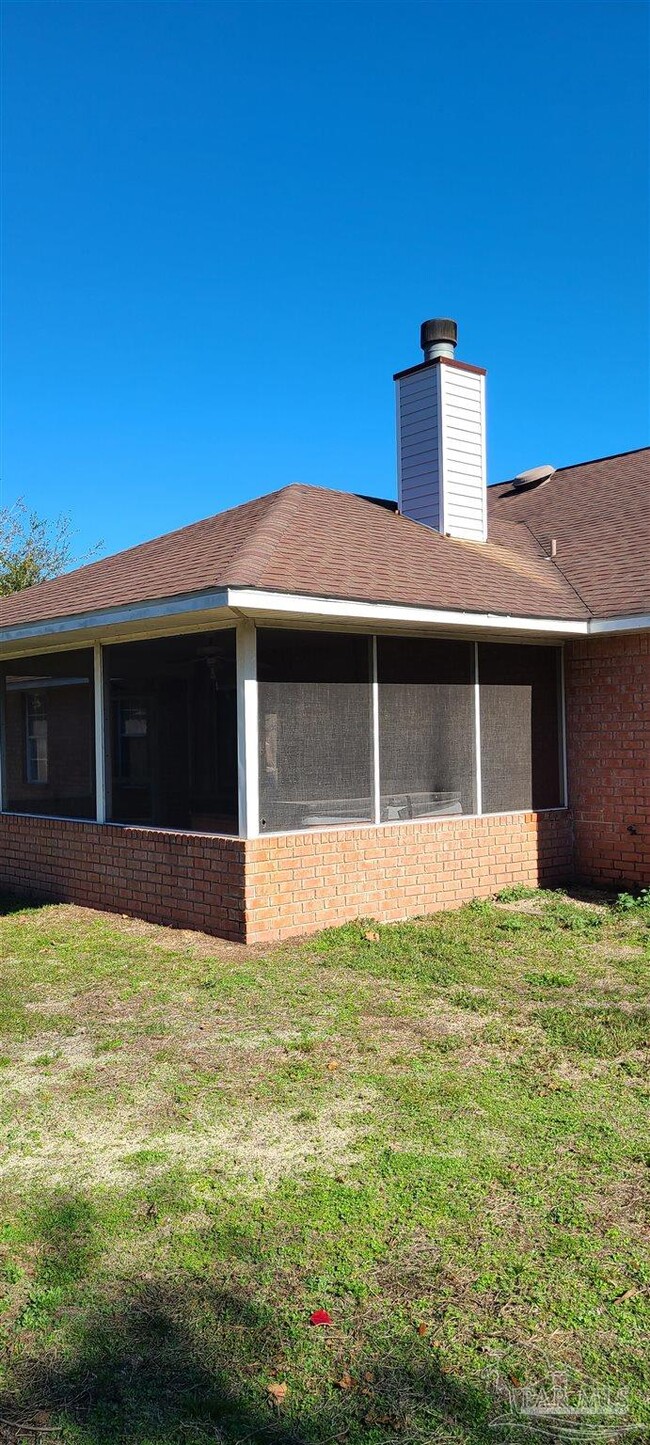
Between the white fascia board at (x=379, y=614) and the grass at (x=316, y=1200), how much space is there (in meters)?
2.59

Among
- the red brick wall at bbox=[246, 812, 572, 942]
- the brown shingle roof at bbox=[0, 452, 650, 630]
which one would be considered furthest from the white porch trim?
the red brick wall at bbox=[246, 812, 572, 942]

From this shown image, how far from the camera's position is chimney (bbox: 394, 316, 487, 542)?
34.0 feet

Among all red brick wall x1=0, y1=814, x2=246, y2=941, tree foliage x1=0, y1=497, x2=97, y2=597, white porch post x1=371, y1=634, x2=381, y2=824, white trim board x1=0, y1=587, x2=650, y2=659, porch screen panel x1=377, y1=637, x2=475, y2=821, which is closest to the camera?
white trim board x1=0, y1=587, x2=650, y2=659

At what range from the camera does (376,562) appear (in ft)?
27.7

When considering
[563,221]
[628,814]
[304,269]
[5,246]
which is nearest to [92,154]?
[5,246]

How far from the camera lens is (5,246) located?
17.2 metres

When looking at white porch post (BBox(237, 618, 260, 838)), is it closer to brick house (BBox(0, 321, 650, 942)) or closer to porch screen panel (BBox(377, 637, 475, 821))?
brick house (BBox(0, 321, 650, 942))

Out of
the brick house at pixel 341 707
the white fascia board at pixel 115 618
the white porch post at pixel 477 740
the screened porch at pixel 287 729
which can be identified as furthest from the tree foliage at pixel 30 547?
the white porch post at pixel 477 740

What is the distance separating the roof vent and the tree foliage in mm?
17198

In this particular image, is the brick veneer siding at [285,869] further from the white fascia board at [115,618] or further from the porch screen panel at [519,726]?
the white fascia board at [115,618]

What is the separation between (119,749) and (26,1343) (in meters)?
6.44

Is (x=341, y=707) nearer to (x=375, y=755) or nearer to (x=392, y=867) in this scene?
(x=375, y=755)

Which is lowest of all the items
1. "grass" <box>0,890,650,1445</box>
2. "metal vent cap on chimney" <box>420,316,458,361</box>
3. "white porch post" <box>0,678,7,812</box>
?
"grass" <box>0,890,650,1445</box>

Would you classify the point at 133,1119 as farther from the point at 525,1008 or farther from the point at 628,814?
the point at 628,814
